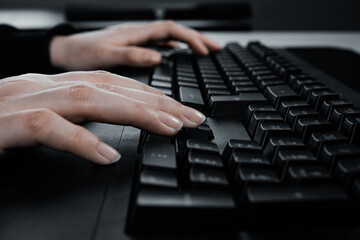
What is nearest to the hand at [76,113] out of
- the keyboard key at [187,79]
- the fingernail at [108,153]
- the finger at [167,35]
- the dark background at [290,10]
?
the fingernail at [108,153]

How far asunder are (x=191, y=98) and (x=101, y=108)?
154mm

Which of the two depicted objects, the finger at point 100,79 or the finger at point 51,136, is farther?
the finger at point 100,79

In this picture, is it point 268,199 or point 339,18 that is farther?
point 339,18

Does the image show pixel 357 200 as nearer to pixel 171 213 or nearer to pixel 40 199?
pixel 171 213

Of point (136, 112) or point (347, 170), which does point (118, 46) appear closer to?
point (136, 112)

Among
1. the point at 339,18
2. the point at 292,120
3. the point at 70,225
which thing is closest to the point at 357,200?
the point at 292,120

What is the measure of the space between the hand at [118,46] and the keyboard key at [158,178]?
0.44 metres

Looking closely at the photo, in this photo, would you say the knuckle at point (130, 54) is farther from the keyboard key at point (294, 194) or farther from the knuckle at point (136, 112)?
the keyboard key at point (294, 194)

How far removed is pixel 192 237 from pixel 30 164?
215 mm

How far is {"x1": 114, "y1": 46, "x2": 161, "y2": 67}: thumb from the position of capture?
72cm

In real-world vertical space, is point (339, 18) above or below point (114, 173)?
above

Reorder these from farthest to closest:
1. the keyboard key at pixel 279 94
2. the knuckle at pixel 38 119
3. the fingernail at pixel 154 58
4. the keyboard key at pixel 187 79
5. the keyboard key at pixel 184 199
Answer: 1. the fingernail at pixel 154 58
2. the keyboard key at pixel 187 79
3. the keyboard key at pixel 279 94
4. the knuckle at pixel 38 119
5. the keyboard key at pixel 184 199

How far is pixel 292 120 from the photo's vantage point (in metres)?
0.42

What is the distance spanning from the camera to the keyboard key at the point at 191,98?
50 cm
